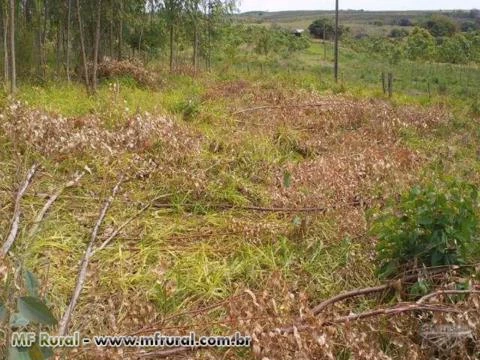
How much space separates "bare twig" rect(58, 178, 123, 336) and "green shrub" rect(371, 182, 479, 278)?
173 centimetres

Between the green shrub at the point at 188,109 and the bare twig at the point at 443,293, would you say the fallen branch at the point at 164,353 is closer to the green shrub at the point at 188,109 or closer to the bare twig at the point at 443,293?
the bare twig at the point at 443,293

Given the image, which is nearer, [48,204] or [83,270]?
[83,270]

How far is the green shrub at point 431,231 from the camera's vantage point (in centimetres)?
280

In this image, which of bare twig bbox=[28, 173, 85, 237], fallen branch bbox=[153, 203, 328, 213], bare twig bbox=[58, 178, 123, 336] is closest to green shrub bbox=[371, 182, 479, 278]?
fallen branch bbox=[153, 203, 328, 213]

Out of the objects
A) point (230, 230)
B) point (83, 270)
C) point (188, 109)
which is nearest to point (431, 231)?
point (230, 230)

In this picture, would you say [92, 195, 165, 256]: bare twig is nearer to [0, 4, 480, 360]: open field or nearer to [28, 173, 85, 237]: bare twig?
[0, 4, 480, 360]: open field

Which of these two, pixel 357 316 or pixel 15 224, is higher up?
pixel 15 224

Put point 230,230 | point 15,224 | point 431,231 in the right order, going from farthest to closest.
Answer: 1. point 230,230
2. point 15,224
3. point 431,231

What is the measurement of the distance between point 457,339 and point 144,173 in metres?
3.10

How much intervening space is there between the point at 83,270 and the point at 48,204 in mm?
1120

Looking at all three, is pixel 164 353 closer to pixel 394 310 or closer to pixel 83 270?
pixel 83 270

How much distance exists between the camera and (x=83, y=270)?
9.38 ft

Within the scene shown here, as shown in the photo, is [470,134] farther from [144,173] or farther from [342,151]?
[144,173]

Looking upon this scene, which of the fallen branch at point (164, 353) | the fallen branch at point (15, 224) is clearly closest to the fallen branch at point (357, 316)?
→ the fallen branch at point (164, 353)
